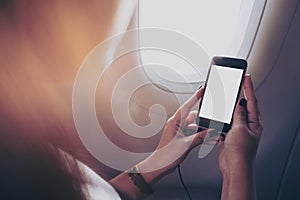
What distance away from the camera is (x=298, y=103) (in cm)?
85

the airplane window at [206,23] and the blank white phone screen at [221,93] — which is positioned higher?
the airplane window at [206,23]

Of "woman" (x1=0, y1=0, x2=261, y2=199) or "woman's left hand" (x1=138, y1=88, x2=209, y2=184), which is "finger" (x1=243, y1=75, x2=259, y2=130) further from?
"woman's left hand" (x1=138, y1=88, x2=209, y2=184)

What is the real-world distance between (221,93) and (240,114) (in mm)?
66

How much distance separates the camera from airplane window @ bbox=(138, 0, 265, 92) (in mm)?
814

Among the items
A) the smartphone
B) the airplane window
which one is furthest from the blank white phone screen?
the airplane window

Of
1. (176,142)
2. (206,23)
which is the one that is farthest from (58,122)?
(206,23)

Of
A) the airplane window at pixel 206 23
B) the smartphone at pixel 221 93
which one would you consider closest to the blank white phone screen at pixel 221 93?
the smartphone at pixel 221 93

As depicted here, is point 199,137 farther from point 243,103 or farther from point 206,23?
point 206,23

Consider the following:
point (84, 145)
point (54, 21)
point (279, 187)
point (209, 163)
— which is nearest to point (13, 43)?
point (54, 21)

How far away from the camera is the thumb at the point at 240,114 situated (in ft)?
2.29

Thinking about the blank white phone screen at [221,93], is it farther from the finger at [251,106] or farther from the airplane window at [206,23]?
the airplane window at [206,23]

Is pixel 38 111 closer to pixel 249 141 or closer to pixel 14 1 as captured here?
pixel 14 1

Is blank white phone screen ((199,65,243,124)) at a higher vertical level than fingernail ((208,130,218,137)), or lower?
higher

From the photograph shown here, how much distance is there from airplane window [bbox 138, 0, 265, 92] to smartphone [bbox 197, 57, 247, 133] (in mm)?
113
